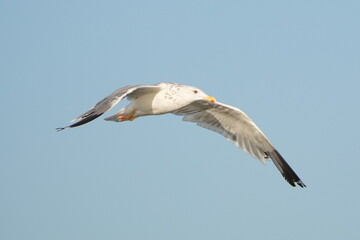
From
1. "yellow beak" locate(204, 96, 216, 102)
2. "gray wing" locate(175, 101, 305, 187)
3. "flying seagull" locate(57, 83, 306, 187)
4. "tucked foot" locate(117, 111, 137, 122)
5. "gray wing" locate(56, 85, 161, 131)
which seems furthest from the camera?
"gray wing" locate(175, 101, 305, 187)

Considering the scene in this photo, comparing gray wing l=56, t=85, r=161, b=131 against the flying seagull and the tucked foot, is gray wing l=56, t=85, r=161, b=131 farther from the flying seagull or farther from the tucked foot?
the tucked foot

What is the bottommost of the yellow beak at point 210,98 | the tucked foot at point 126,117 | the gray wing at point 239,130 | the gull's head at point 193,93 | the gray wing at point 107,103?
the gray wing at point 239,130

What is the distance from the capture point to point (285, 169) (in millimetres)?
13078

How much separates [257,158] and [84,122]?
178 inches

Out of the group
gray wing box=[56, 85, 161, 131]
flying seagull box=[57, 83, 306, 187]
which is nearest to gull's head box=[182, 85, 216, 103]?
flying seagull box=[57, 83, 306, 187]

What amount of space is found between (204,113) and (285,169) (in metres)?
2.01

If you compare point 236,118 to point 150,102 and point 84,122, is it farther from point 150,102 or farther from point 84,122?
point 84,122

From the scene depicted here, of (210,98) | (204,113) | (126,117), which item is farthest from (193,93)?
(204,113)

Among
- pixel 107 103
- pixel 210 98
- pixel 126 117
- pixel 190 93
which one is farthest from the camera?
pixel 210 98

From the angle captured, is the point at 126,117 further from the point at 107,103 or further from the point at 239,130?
the point at 239,130

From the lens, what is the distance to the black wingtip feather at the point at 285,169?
13.1 metres

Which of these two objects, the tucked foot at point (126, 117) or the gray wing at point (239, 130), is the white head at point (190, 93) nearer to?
the tucked foot at point (126, 117)

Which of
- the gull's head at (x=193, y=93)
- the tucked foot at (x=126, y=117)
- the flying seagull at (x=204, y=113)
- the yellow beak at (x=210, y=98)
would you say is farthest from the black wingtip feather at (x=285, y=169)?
the tucked foot at (x=126, y=117)

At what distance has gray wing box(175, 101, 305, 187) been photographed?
42.7ft
